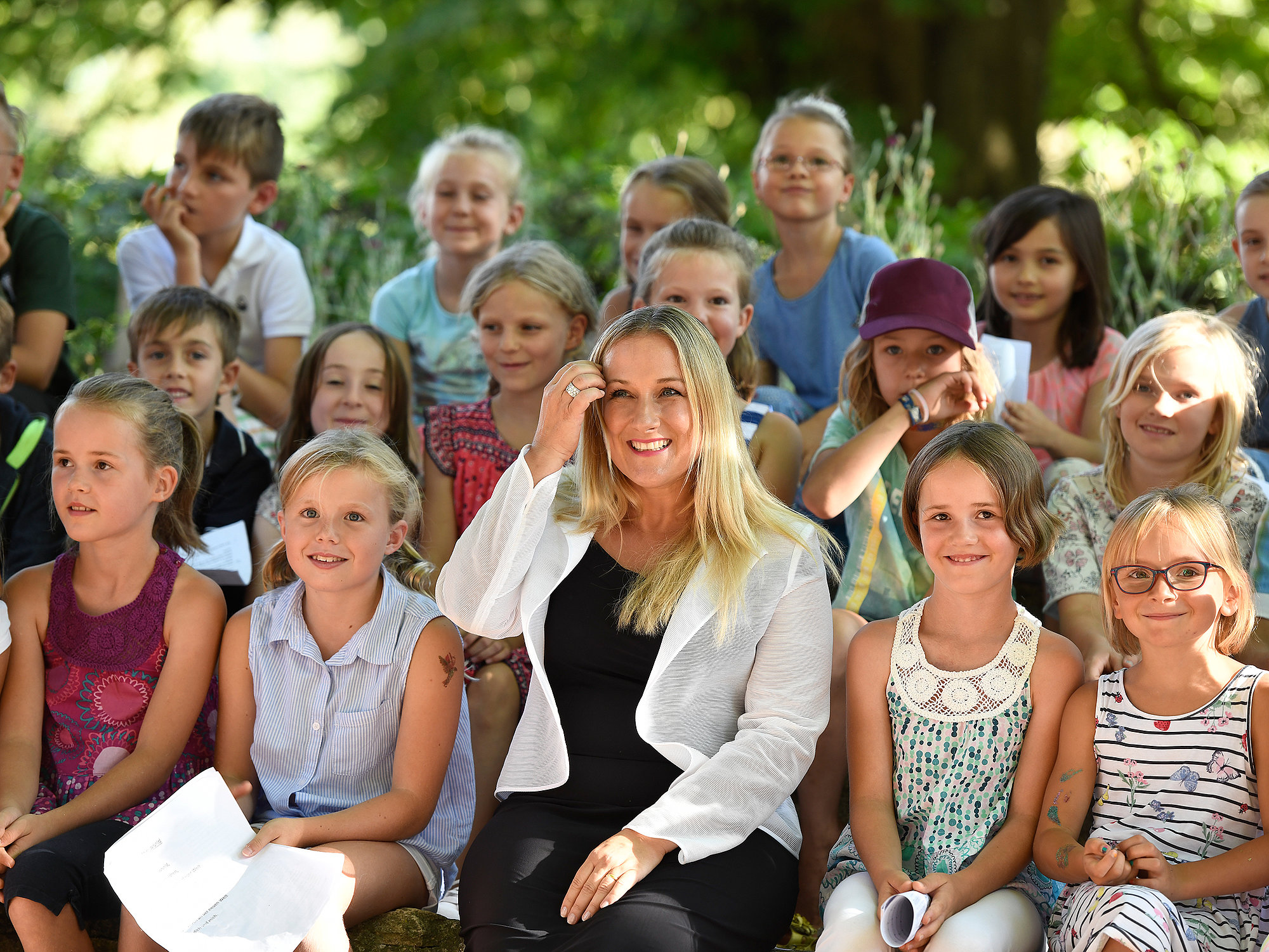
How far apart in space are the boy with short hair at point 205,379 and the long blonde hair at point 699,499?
4.03ft

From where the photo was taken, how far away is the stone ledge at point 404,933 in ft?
8.07

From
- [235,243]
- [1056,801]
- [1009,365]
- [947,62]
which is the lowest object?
[1056,801]

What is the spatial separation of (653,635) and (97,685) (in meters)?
1.18

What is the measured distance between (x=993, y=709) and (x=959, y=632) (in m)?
0.16

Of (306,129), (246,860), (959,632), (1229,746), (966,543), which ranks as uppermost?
(306,129)

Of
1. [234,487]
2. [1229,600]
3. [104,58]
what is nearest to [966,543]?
[1229,600]

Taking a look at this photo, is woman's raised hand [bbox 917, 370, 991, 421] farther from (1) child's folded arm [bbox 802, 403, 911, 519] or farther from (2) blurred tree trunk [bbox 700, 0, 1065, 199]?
(2) blurred tree trunk [bbox 700, 0, 1065, 199]

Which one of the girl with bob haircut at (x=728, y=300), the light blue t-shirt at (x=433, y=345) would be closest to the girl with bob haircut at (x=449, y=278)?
the light blue t-shirt at (x=433, y=345)

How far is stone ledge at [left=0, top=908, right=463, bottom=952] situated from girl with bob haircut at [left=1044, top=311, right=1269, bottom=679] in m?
1.41

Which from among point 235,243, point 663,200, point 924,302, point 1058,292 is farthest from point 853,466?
point 235,243

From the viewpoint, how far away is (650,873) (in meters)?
2.21

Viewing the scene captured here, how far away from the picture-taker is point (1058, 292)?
11.7 ft

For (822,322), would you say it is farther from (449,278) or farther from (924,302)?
(449,278)

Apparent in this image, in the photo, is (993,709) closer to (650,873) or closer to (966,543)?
(966,543)
